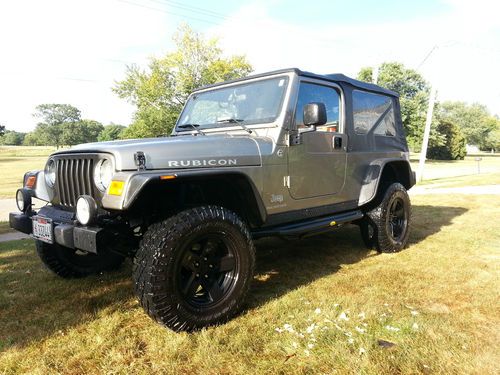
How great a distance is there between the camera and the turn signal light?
238 centimetres

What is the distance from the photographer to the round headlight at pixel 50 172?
3273 mm

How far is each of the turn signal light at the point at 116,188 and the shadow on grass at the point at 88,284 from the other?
1.13m

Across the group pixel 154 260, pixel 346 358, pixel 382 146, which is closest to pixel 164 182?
pixel 154 260

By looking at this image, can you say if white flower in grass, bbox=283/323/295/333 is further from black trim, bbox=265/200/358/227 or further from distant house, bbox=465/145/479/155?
distant house, bbox=465/145/479/155

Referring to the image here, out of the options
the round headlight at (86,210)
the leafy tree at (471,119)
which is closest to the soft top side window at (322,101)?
the round headlight at (86,210)

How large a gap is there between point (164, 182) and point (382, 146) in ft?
10.6

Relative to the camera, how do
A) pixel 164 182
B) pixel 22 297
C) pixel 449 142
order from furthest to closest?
pixel 449 142 < pixel 22 297 < pixel 164 182

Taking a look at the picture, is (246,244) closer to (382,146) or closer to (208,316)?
(208,316)

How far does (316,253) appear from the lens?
4793 millimetres

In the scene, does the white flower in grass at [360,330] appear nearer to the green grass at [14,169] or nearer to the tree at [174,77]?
the green grass at [14,169]

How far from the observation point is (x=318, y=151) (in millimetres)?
3684

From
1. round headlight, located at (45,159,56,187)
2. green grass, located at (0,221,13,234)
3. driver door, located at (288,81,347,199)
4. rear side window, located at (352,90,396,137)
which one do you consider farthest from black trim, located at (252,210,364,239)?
green grass, located at (0,221,13,234)

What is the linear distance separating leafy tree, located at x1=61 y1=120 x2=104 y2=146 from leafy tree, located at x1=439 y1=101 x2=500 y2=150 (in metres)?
62.0

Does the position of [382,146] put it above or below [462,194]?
above
